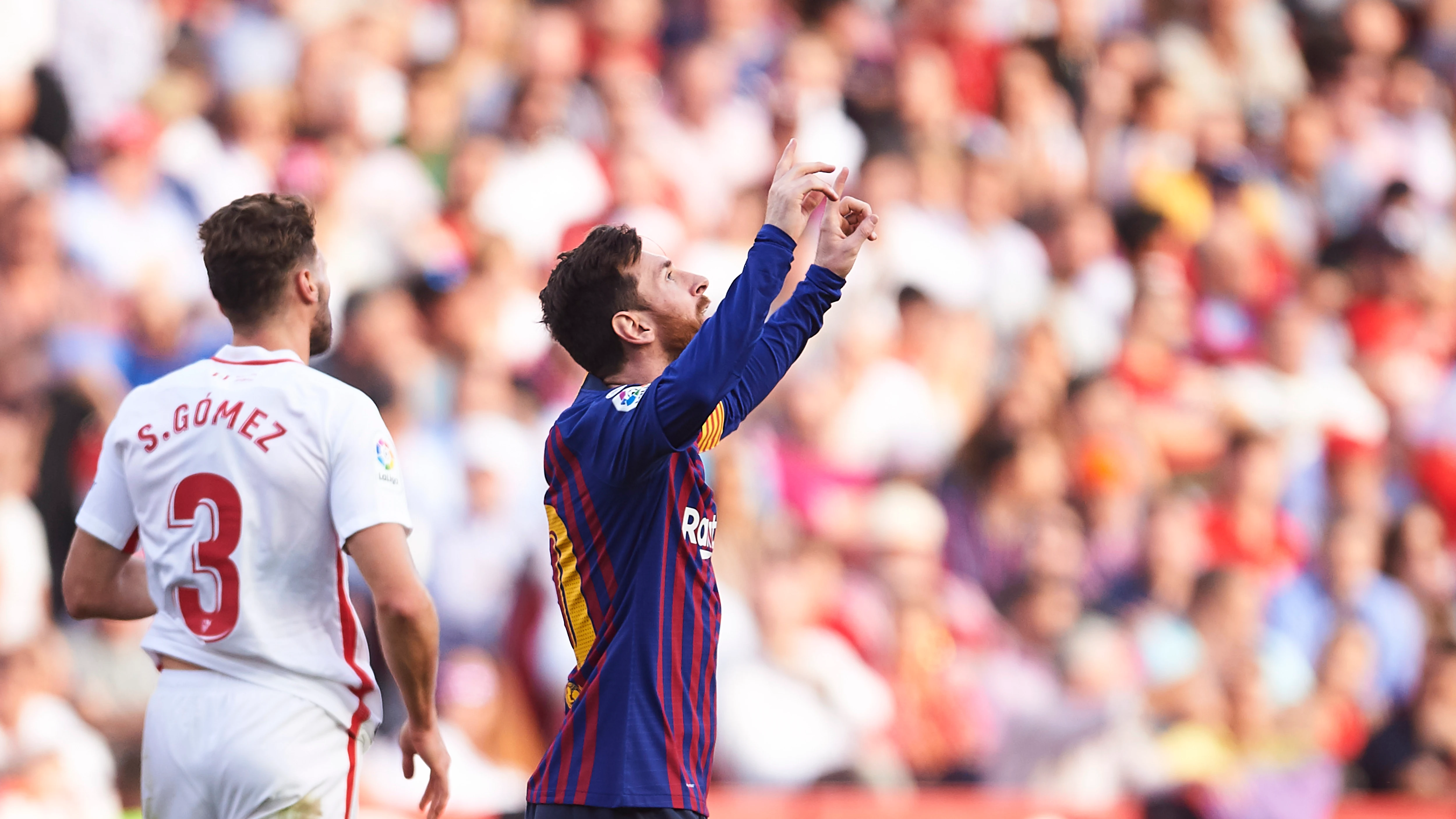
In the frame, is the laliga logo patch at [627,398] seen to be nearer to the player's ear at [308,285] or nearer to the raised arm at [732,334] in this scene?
the raised arm at [732,334]

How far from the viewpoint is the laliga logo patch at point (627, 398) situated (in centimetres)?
328

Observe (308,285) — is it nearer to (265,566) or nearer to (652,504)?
(265,566)

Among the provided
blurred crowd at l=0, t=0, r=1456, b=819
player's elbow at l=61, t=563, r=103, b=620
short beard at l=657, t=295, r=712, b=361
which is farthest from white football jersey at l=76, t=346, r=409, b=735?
blurred crowd at l=0, t=0, r=1456, b=819

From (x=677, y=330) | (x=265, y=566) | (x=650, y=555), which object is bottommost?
(x=265, y=566)

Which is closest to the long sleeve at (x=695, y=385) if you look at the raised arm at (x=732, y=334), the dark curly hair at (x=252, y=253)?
the raised arm at (x=732, y=334)

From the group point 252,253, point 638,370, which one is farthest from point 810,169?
point 252,253

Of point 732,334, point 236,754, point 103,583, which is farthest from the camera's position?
point 103,583

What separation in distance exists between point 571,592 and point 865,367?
5.78 metres

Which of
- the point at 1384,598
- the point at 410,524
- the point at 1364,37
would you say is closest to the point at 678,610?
the point at 410,524

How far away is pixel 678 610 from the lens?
3344mm

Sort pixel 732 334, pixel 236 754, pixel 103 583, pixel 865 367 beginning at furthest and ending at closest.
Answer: pixel 865 367 < pixel 103 583 < pixel 732 334 < pixel 236 754

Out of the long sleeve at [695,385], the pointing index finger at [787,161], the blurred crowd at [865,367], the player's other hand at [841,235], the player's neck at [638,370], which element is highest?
the blurred crowd at [865,367]

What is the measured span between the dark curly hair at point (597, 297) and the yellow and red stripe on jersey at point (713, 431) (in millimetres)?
251

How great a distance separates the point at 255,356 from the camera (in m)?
3.26
